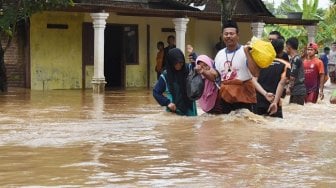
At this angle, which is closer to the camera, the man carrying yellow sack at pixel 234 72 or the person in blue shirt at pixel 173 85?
the man carrying yellow sack at pixel 234 72

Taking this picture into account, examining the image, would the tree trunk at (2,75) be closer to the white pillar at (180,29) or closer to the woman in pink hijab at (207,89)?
the white pillar at (180,29)

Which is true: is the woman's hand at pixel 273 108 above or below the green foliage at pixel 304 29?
below

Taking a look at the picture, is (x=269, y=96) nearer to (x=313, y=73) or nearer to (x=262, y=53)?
(x=262, y=53)

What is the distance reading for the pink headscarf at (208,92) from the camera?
28.3ft

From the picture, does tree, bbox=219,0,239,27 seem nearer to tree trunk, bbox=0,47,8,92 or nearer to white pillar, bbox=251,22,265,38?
white pillar, bbox=251,22,265,38

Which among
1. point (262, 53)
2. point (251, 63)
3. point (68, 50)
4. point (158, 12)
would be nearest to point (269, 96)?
point (251, 63)

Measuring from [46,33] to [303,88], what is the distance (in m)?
10.4

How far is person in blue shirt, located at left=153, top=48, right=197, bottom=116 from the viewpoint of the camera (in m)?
9.04

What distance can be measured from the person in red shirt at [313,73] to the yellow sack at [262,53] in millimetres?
4108

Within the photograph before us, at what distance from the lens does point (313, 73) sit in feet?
39.8

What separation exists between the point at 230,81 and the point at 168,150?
6.22ft

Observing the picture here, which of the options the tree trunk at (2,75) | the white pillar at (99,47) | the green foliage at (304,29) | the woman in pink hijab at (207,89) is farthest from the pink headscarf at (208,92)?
the green foliage at (304,29)

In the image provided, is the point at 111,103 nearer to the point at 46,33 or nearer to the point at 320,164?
the point at 46,33

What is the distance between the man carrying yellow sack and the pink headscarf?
0.30 ft
